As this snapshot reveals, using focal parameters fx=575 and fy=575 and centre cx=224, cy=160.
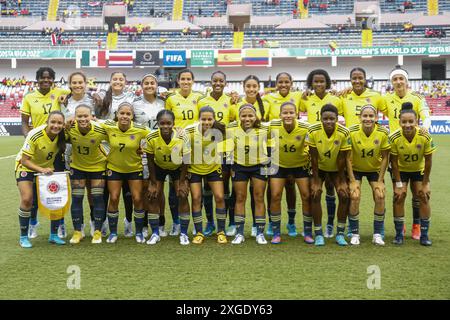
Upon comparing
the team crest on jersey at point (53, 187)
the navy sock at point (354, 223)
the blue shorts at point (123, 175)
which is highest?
the blue shorts at point (123, 175)

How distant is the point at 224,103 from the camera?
7387 millimetres

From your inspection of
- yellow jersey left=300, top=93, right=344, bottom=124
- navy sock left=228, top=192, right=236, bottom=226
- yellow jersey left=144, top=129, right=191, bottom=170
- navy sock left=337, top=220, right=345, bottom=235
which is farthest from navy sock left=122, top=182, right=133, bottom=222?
navy sock left=337, top=220, right=345, bottom=235

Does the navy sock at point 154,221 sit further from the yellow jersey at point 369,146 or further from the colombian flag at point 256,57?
the colombian flag at point 256,57

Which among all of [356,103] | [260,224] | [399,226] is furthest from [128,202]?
[399,226]

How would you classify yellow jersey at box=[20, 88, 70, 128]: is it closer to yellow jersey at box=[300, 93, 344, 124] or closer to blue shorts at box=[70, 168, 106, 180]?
blue shorts at box=[70, 168, 106, 180]

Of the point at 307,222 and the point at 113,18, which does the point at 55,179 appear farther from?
the point at 113,18

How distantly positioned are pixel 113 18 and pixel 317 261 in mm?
44351

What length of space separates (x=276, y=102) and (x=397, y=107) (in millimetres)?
1526

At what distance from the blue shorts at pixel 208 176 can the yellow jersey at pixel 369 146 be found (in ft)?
5.27

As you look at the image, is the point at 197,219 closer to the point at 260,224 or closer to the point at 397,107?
the point at 260,224

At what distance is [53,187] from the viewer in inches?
257

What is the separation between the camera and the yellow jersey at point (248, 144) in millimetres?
6758

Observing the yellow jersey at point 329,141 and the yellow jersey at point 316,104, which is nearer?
the yellow jersey at point 329,141

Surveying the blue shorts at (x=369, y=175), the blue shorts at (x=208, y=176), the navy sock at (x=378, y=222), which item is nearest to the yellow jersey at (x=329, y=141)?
the blue shorts at (x=369, y=175)
